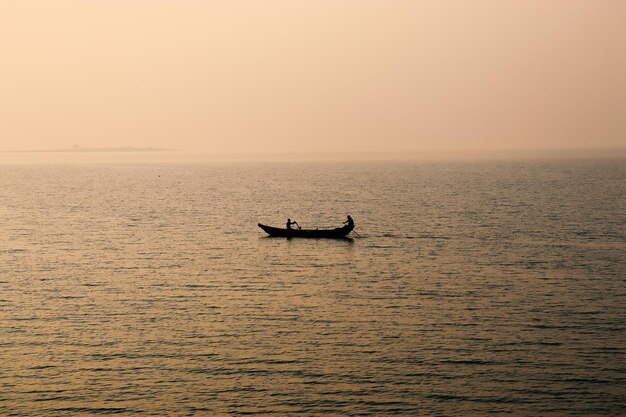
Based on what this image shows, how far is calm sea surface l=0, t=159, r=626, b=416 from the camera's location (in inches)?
1506

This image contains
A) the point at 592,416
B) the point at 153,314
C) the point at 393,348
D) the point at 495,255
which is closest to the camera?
the point at 592,416

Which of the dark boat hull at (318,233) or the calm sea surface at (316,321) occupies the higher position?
the dark boat hull at (318,233)

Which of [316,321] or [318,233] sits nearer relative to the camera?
[316,321]

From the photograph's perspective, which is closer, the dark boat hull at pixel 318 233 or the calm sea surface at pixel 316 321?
the calm sea surface at pixel 316 321

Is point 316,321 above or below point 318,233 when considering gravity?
below

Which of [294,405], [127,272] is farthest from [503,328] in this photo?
[127,272]

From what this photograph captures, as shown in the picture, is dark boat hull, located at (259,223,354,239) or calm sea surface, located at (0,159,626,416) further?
dark boat hull, located at (259,223,354,239)

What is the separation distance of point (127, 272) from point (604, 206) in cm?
9837

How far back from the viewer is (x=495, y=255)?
80.6 m

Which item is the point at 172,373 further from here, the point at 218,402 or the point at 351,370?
the point at 351,370

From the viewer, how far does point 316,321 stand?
52.7 metres

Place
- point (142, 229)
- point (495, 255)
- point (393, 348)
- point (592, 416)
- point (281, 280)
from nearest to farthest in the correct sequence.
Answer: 1. point (592, 416)
2. point (393, 348)
3. point (281, 280)
4. point (495, 255)
5. point (142, 229)

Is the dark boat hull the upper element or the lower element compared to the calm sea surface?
upper

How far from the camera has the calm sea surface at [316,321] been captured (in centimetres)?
3825
